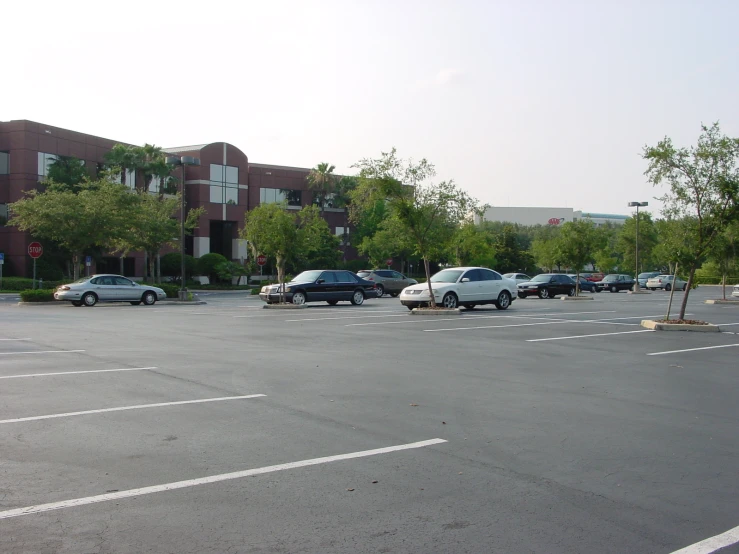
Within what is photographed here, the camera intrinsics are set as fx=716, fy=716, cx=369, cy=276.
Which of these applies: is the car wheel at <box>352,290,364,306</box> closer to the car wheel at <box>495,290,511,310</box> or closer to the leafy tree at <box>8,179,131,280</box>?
the car wheel at <box>495,290,511,310</box>

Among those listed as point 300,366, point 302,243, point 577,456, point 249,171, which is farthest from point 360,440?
point 249,171

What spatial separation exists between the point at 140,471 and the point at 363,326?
1460 cm

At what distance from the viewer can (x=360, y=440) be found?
7.06 meters

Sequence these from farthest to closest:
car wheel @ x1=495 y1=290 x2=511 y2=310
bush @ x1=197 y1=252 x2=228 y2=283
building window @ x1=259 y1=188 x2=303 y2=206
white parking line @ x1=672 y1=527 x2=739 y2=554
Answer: building window @ x1=259 y1=188 x2=303 y2=206, bush @ x1=197 y1=252 x2=228 y2=283, car wheel @ x1=495 y1=290 x2=511 y2=310, white parking line @ x1=672 y1=527 x2=739 y2=554

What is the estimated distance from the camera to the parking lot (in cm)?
471

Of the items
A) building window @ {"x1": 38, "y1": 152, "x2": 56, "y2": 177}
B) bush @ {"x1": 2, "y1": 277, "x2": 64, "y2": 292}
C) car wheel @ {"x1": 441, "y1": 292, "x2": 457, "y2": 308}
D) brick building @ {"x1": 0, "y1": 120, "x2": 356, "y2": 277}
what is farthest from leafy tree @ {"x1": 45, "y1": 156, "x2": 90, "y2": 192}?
car wheel @ {"x1": 441, "y1": 292, "x2": 457, "y2": 308}

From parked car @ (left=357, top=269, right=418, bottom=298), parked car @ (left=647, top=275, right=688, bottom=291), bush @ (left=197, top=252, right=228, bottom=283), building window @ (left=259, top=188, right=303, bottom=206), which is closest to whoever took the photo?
parked car @ (left=357, top=269, right=418, bottom=298)

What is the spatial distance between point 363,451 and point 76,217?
35.8 meters

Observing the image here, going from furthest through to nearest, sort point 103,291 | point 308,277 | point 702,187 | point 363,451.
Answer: point 103,291, point 308,277, point 702,187, point 363,451

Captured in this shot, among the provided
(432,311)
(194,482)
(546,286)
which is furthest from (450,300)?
(194,482)

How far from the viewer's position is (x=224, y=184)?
68938mm

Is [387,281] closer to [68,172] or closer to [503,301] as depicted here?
[503,301]

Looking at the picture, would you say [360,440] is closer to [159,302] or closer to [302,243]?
[302,243]

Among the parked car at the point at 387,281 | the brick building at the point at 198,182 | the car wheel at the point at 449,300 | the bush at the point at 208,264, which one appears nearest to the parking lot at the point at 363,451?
the car wheel at the point at 449,300
